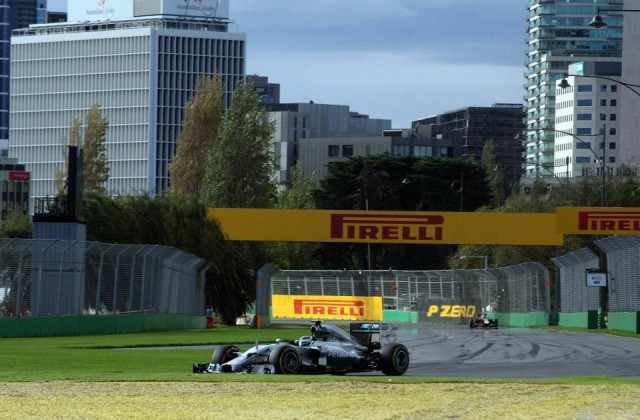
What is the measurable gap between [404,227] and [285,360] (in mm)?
38511

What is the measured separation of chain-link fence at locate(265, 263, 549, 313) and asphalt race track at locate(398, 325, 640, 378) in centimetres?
2198

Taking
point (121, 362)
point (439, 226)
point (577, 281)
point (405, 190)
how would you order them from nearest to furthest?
point (121, 362) < point (439, 226) < point (577, 281) < point (405, 190)

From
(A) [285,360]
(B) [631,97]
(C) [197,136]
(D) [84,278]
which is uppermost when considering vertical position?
(B) [631,97]

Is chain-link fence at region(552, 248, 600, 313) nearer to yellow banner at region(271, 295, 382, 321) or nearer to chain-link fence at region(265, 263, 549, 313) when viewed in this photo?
chain-link fence at region(265, 263, 549, 313)

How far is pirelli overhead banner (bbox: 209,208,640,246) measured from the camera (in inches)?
2704

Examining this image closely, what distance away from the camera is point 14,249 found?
157 feet

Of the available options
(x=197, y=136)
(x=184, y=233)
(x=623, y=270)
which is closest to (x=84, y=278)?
(x=623, y=270)

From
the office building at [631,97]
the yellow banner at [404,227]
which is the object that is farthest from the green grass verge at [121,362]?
the office building at [631,97]

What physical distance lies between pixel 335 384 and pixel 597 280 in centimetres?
3554

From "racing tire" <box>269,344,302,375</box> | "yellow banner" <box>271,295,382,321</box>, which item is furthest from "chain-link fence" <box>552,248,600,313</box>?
"racing tire" <box>269,344,302,375</box>

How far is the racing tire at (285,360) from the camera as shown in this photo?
3073cm

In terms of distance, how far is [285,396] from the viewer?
83.0ft

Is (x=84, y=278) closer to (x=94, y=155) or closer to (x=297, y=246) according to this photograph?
(x=297, y=246)

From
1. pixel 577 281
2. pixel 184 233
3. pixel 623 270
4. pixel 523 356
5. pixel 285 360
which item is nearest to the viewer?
→ pixel 285 360
